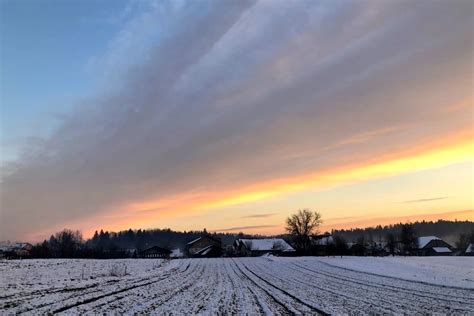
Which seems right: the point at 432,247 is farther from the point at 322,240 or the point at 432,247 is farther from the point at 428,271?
the point at 428,271

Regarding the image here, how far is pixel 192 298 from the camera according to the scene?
22.1 meters

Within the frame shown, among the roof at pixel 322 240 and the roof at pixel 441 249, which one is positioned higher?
the roof at pixel 322 240

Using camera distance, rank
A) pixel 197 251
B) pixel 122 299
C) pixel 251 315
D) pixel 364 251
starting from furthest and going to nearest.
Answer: pixel 197 251 → pixel 364 251 → pixel 122 299 → pixel 251 315

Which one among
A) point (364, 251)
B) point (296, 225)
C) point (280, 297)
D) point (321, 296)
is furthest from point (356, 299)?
point (296, 225)

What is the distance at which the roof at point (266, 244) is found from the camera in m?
144

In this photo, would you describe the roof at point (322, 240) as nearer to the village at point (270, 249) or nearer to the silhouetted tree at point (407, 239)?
the village at point (270, 249)

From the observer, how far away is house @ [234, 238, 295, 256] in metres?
138

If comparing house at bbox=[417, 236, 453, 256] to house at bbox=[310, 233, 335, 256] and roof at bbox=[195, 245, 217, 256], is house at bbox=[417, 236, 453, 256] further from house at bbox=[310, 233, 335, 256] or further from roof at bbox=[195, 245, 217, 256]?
roof at bbox=[195, 245, 217, 256]

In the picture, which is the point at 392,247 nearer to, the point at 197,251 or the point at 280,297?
the point at 197,251

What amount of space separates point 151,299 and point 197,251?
124 metres

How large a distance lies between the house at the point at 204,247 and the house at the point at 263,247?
8183 mm

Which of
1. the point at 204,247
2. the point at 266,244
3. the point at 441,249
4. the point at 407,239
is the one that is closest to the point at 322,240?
A: the point at 266,244

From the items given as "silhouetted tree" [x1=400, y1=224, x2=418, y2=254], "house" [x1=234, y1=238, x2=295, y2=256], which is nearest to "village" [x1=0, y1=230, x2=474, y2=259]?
"house" [x1=234, y1=238, x2=295, y2=256]

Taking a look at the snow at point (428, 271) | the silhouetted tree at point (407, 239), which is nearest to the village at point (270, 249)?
the silhouetted tree at point (407, 239)
